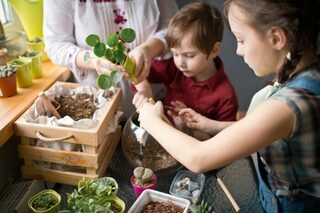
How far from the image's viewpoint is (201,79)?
1238mm

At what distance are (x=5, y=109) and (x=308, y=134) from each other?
0.82 m

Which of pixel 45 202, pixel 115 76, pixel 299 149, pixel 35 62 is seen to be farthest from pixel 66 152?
pixel 299 149

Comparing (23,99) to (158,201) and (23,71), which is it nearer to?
(23,71)

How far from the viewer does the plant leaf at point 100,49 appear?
0.85 m

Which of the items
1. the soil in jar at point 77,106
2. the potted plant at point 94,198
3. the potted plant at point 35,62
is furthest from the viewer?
the potted plant at point 35,62

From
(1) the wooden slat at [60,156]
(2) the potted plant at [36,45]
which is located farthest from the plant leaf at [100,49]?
(2) the potted plant at [36,45]

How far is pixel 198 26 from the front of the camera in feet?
3.68

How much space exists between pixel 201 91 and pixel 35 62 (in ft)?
1.92

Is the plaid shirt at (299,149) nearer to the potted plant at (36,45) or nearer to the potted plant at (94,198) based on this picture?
the potted plant at (94,198)

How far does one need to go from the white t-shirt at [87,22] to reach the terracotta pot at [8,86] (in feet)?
0.49

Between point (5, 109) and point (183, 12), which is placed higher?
point (183, 12)

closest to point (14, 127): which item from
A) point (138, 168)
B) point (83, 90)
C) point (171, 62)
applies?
point (83, 90)

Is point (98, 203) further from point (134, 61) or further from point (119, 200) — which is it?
point (134, 61)

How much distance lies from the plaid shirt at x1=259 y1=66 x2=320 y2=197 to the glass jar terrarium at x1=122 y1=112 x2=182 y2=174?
10.9 inches
